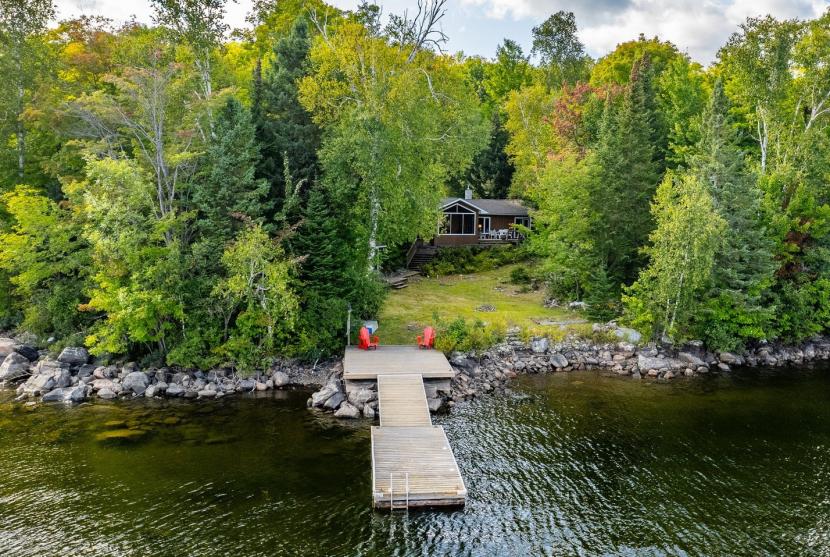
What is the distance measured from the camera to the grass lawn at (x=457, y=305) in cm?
2877

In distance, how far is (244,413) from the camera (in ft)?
68.2

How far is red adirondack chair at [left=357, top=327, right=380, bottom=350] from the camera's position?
25047mm

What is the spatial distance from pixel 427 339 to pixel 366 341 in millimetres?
2853

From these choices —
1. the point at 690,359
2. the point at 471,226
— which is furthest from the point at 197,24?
the point at 690,359

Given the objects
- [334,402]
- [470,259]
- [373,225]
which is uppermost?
[373,225]

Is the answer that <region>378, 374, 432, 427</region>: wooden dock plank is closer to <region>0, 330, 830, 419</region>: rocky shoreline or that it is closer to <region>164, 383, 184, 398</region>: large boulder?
<region>0, 330, 830, 419</region>: rocky shoreline

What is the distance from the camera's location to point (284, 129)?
26359mm

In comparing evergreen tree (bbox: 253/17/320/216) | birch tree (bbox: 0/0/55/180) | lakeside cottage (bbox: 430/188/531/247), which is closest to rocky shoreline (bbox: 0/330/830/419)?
evergreen tree (bbox: 253/17/320/216)

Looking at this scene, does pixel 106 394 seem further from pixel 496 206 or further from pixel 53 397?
pixel 496 206

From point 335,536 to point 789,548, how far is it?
1128 centimetres

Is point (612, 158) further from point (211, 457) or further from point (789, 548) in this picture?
point (211, 457)

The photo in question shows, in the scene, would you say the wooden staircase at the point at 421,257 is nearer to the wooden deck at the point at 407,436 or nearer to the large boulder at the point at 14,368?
the wooden deck at the point at 407,436

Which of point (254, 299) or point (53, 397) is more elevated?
point (254, 299)

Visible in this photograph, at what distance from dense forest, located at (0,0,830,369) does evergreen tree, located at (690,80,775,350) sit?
115 millimetres
